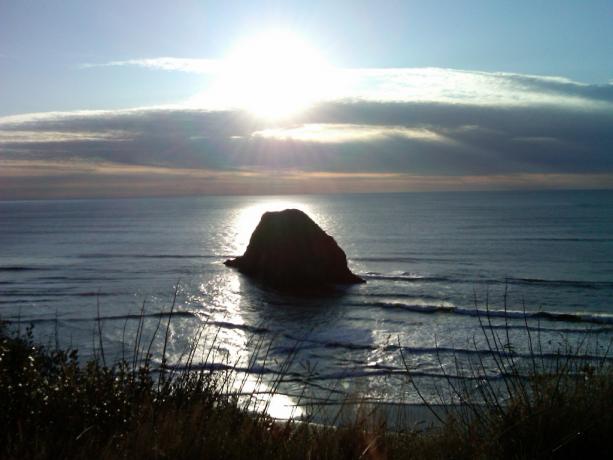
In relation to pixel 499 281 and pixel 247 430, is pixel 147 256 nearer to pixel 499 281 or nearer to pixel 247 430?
pixel 499 281

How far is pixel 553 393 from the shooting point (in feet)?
19.7

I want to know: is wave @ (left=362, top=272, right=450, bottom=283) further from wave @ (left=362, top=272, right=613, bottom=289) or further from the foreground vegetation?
the foreground vegetation

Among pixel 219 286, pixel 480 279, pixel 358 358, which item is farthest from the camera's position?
pixel 480 279

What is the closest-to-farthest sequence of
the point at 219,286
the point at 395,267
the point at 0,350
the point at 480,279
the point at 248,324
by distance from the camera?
the point at 0,350 < the point at 248,324 < the point at 219,286 < the point at 480,279 < the point at 395,267

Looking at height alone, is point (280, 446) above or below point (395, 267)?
above

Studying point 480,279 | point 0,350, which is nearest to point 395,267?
point 480,279

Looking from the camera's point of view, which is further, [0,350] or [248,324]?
[248,324]

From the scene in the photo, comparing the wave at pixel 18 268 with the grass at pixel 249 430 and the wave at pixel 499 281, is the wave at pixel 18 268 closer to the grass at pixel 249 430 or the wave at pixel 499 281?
the wave at pixel 499 281

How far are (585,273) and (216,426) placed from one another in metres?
31.6

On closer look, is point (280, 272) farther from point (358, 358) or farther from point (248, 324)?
point (358, 358)

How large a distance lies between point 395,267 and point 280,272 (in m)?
10.2

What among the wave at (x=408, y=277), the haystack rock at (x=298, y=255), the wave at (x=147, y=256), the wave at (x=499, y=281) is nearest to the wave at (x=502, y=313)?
the haystack rock at (x=298, y=255)

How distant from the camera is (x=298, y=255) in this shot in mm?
29922

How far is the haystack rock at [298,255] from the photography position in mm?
29469
